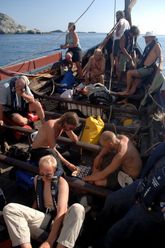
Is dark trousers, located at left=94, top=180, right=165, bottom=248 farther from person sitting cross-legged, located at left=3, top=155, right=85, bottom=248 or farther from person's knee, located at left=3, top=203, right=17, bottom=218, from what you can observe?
person's knee, located at left=3, top=203, right=17, bottom=218

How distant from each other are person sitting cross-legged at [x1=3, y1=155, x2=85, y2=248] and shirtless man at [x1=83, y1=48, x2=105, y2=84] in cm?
528

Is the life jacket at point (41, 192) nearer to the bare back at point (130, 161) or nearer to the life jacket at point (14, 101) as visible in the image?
the bare back at point (130, 161)

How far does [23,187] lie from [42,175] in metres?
1.11

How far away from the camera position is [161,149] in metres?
3.12

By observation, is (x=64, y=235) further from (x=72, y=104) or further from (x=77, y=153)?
(x=72, y=104)

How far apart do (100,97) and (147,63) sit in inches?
57.7

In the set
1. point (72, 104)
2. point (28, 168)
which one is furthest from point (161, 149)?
point (72, 104)

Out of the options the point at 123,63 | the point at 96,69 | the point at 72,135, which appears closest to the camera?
the point at 72,135

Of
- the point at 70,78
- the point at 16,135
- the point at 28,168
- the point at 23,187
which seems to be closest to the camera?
the point at 28,168

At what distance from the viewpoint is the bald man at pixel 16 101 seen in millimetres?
5910

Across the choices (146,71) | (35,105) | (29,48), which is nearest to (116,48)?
(146,71)

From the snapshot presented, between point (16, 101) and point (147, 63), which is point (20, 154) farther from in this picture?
point (147, 63)

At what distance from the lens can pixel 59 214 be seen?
3195mm

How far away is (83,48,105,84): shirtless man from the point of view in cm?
837
